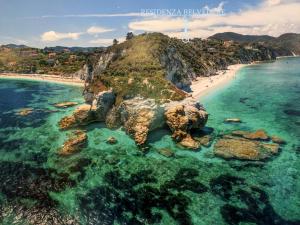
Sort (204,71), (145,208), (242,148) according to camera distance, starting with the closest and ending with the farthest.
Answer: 1. (145,208)
2. (242,148)
3. (204,71)

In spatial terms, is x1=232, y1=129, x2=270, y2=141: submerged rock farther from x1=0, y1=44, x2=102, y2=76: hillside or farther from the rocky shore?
x1=0, y1=44, x2=102, y2=76: hillside

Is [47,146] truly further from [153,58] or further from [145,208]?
[153,58]

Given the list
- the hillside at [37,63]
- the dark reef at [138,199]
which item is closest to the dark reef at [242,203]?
the dark reef at [138,199]

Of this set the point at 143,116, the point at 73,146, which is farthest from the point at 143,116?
the point at 73,146

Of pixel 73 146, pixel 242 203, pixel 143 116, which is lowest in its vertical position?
pixel 242 203

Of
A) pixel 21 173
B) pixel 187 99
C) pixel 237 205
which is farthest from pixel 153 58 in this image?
pixel 237 205

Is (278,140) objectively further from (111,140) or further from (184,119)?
(111,140)

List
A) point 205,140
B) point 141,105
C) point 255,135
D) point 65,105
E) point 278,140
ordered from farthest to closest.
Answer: point 65,105 → point 141,105 → point 255,135 → point 205,140 → point 278,140
